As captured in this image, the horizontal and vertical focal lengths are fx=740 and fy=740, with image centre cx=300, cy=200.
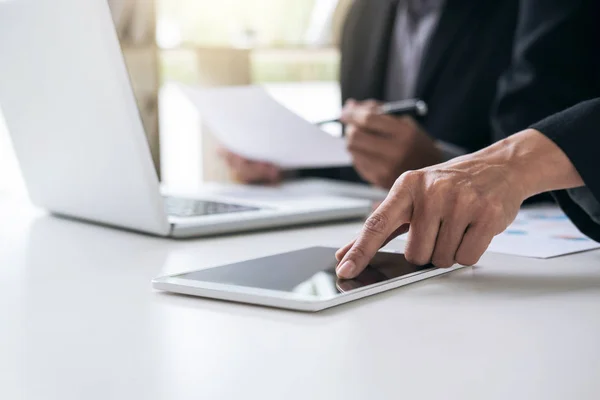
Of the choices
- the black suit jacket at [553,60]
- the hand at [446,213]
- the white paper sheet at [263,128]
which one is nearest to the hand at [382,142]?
the white paper sheet at [263,128]

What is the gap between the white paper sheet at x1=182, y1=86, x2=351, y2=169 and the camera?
1234mm

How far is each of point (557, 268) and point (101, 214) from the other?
1.94ft

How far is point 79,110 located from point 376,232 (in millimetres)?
426

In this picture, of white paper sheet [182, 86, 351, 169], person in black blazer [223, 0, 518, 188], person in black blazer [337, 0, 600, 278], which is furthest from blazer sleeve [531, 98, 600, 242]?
person in black blazer [223, 0, 518, 188]

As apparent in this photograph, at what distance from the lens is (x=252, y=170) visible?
1555mm

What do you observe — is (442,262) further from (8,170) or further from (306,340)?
(8,170)

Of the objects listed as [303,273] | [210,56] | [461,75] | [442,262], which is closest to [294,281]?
[303,273]

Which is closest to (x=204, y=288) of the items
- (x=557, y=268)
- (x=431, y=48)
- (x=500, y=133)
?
(x=557, y=268)

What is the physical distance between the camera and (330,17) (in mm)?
2373

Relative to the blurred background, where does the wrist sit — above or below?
below

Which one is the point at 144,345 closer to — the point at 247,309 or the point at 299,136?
the point at 247,309

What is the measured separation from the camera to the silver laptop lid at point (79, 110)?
816mm

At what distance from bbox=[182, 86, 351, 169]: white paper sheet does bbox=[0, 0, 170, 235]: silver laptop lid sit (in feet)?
1.17

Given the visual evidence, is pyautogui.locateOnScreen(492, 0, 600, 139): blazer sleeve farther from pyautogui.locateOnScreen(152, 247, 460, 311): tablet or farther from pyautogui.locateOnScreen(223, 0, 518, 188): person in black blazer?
pyautogui.locateOnScreen(152, 247, 460, 311): tablet
